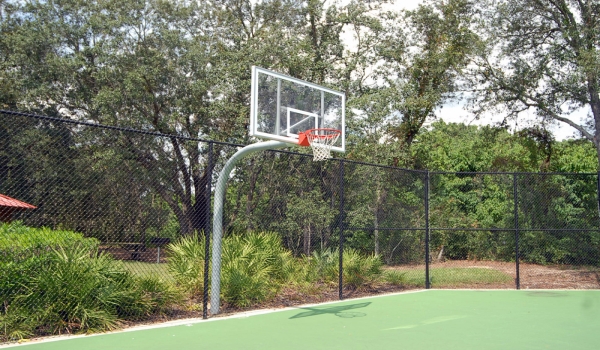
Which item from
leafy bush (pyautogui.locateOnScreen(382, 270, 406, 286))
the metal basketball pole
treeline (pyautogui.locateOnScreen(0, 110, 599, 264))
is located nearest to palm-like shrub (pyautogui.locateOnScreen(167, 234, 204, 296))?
the metal basketball pole

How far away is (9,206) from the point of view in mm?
13602

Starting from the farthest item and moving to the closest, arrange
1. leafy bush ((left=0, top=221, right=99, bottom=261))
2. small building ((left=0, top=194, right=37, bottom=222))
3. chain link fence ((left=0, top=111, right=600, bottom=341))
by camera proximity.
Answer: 1. small building ((left=0, top=194, right=37, bottom=222))
2. chain link fence ((left=0, top=111, right=600, bottom=341))
3. leafy bush ((left=0, top=221, right=99, bottom=261))

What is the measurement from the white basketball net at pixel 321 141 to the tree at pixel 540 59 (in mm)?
9391

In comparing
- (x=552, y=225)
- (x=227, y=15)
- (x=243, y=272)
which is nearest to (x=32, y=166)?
(x=227, y=15)

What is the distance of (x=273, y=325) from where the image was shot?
7.49 meters

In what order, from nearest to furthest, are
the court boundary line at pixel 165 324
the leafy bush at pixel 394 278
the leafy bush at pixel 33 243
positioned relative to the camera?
the court boundary line at pixel 165 324, the leafy bush at pixel 33 243, the leafy bush at pixel 394 278

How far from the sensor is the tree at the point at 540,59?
1549 centimetres

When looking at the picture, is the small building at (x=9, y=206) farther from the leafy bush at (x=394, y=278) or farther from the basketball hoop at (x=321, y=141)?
the leafy bush at (x=394, y=278)

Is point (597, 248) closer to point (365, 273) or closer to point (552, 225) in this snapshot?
point (552, 225)

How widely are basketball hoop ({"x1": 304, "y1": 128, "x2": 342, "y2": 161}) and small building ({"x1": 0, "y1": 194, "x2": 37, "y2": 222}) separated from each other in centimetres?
813

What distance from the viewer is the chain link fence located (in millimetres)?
6910

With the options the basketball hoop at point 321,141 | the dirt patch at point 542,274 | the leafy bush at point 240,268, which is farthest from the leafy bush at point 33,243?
the dirt patch at point 542,274

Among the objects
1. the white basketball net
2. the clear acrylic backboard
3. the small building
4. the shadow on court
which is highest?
the clear acrylic backboard

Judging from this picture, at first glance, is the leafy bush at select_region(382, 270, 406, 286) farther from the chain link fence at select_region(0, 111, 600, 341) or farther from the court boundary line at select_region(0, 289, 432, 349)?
the court boundary line at select_region(0, 289, 432, 349)
